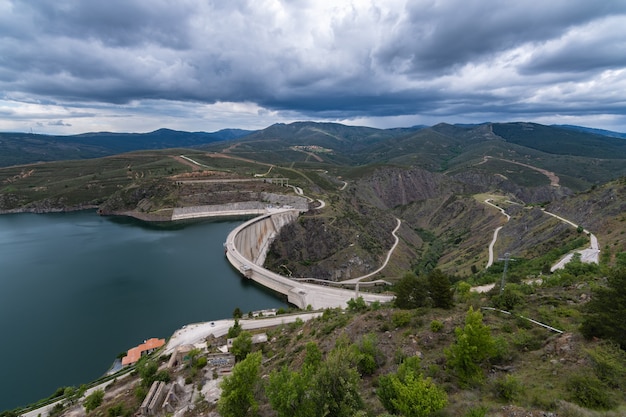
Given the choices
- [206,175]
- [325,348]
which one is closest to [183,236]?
[206,175]

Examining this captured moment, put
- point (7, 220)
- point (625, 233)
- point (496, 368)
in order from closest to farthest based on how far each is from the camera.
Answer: point (496, 368), point (625, 233), point (7, 220)

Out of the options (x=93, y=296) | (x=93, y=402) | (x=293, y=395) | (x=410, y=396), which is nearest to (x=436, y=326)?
(x=410, y=396)

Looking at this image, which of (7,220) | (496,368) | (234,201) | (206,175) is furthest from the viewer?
(206,175)

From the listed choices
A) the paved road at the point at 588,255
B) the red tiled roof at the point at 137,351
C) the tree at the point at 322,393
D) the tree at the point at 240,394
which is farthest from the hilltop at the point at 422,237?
the red tiled roof at the point at 137,351

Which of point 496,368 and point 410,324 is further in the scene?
point 410,324

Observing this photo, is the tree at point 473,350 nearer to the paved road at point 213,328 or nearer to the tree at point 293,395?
the tree at point 293,395

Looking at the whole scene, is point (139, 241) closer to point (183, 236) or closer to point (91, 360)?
point (183, 236)
